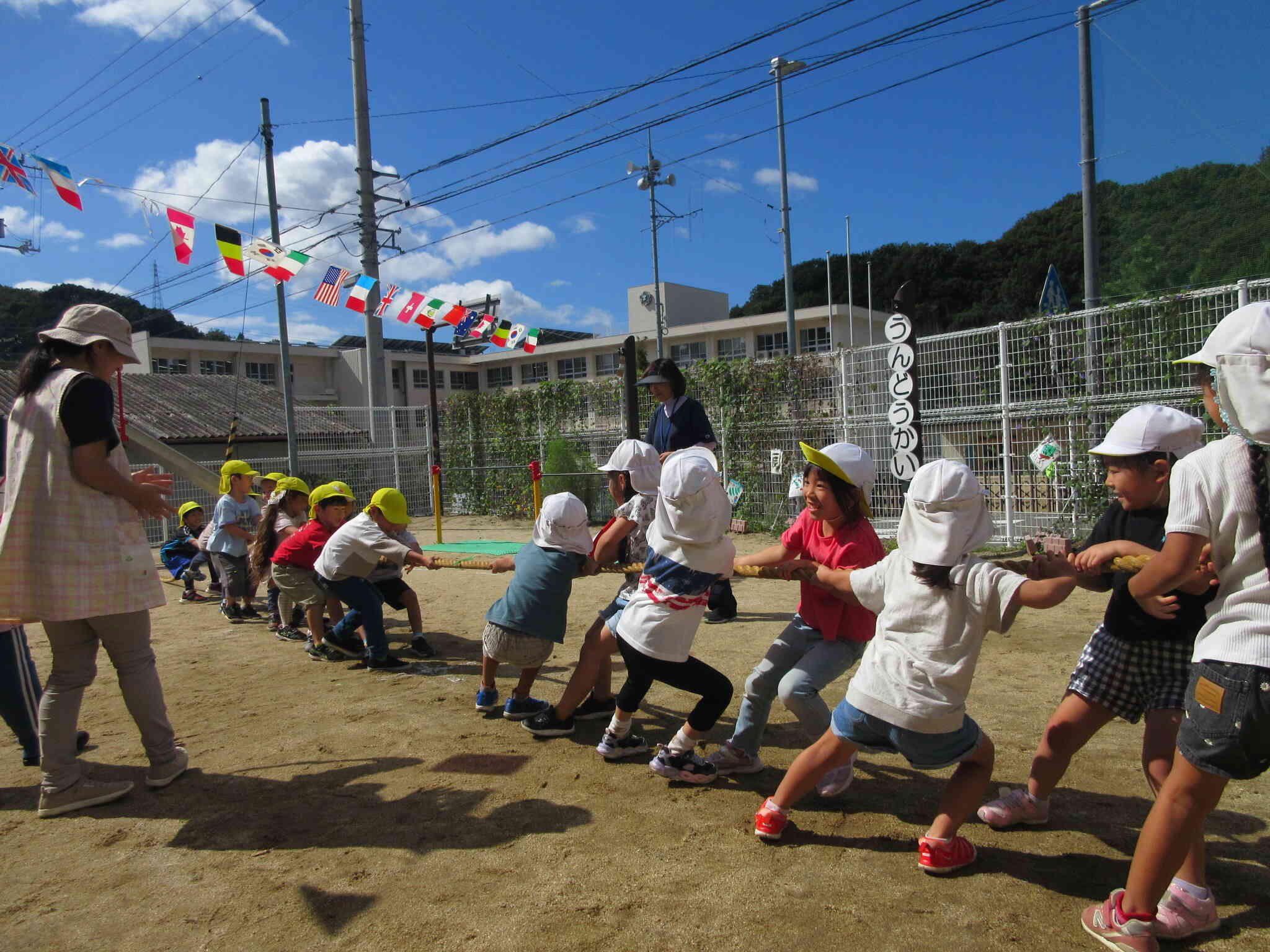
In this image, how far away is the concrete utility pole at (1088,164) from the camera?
10.0m

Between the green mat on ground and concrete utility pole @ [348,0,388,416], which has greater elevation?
concrete utility pole @ [348,0,388,416]

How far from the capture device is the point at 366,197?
17219 mm

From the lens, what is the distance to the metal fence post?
8914 mm

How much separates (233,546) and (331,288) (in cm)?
736

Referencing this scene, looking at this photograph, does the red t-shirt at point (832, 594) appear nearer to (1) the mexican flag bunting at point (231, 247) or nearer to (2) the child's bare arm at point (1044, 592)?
(2) the child's bare arm at point (1044, 592)

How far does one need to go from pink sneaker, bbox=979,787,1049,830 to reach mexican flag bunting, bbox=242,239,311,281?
1207cm

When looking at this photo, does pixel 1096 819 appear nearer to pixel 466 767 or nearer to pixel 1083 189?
pixel 466 767

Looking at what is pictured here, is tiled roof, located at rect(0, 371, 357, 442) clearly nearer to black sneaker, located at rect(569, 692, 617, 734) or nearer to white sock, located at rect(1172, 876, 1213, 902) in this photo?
black sneaker, located at rect(569, 692, 617, 734)

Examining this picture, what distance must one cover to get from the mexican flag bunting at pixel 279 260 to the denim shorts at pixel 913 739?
11843 millimetres

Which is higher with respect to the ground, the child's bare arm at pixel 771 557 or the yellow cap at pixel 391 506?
the yellow cap at pixel 391 506

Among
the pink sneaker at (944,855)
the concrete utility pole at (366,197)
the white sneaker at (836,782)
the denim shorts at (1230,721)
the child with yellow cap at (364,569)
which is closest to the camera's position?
the denim shorts at (1230,721)

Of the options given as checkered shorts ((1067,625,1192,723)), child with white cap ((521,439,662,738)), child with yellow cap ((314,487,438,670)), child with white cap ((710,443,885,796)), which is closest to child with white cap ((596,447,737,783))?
child with white cap ((710,443,885,796))

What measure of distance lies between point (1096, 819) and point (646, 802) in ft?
5.63

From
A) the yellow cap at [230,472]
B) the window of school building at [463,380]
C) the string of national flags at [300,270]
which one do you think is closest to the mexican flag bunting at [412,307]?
the string of national flags at [300,270]
